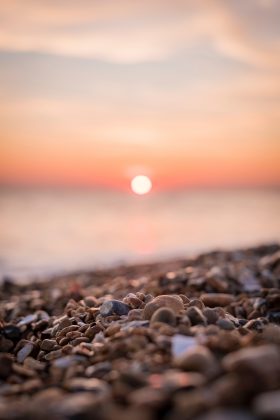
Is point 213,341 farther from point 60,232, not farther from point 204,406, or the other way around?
point 60,232

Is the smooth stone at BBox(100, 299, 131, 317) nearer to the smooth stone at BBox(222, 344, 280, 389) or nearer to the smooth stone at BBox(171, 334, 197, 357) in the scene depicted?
the smooth stone at BBox(171, 334, 197, 357)

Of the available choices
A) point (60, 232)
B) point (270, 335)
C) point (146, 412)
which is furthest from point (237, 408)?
point (60, 232)

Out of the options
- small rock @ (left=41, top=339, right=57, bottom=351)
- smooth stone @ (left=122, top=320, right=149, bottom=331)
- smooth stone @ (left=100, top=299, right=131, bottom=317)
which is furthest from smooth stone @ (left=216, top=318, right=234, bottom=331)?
small rock @ (left=41, top=339, right=57, bottom=351)

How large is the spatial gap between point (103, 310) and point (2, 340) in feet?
2.86

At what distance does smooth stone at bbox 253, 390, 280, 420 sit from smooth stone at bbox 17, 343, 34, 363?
85.2 inches

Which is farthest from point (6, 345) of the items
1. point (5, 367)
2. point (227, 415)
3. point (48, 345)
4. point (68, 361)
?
point (227, 415)

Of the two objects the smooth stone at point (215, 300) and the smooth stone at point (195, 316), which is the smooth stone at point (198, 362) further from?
the smooth stone at point (215, 300)

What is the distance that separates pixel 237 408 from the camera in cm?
204

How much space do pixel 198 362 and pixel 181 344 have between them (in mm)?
338

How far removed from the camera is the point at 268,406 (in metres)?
1.92

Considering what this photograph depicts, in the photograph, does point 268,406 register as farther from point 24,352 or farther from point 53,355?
point 24,352

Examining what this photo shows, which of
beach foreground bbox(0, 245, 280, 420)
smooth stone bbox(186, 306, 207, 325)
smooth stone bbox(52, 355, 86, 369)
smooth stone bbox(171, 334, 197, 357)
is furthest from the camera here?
smooth stone bbox(186, 306, 207, 325)

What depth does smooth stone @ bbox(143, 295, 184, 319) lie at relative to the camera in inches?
138

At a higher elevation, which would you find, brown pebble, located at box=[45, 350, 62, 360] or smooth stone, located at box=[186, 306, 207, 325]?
smooth stone, located at box=[186, 306, 207, 325]
